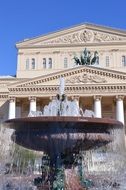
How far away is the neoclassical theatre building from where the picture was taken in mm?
38938

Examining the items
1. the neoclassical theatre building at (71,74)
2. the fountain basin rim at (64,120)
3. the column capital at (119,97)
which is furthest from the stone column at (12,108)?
the fountain basin rim at (64,120)

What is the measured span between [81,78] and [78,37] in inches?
350

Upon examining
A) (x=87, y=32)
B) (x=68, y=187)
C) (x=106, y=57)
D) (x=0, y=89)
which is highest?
(x=87, y=32)

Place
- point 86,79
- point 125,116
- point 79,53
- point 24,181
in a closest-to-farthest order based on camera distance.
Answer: point 24,181, point 86,79, point 125,116, point 79,53

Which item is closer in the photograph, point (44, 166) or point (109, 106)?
point (44, 166)

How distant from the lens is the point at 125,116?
137ft

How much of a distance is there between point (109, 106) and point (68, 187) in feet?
104

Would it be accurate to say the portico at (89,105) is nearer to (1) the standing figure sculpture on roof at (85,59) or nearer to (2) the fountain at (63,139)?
(1) the standing figure sculpture on roof at (85,59)

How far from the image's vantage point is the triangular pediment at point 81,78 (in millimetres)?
38875

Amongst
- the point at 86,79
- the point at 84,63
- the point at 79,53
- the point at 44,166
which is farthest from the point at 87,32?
the point at 44,166

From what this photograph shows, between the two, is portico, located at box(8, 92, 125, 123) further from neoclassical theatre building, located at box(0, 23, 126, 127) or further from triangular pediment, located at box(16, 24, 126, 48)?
triangular pediment, located at box(16, 24, 126, 48)

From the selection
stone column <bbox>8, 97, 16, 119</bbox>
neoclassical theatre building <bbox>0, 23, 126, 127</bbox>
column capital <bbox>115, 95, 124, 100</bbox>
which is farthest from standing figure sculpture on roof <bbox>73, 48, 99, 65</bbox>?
stone column <bbox>8, 97, 16, 119</bbox>

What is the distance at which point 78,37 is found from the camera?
154ft

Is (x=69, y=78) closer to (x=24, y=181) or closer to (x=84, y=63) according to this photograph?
(x=84, y=63)
